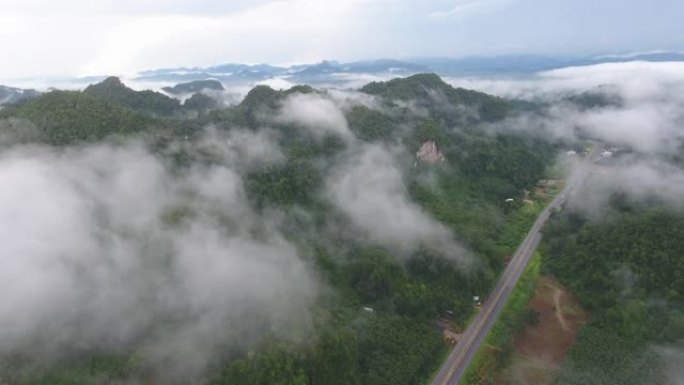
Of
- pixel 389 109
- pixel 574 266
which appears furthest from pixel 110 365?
pixel 389 109

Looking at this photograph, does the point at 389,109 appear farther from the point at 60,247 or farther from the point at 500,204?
the point at 60,247

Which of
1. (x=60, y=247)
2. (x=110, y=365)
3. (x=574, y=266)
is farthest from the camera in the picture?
(x=574, y=266)

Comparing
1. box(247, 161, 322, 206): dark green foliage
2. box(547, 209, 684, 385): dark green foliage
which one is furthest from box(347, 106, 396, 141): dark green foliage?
box(547, 209, 684, 385): dark green foliage

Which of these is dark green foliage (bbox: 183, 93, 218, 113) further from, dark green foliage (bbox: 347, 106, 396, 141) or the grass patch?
the grass patch

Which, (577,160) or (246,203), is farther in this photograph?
(577,160)

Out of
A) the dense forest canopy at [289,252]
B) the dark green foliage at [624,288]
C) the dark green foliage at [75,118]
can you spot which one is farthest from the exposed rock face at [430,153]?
the dark green foliage at [75,118]

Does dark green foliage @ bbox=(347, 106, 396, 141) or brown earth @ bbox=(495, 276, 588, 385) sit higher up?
dark green foliage @ bbox=(347, 106, 396, 141)

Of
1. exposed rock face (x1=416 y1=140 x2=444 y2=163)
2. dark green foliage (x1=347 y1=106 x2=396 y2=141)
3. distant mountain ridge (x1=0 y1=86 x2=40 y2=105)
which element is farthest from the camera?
distant mountain ridge (x1=0 y1=86 x2=40 y2=105)
